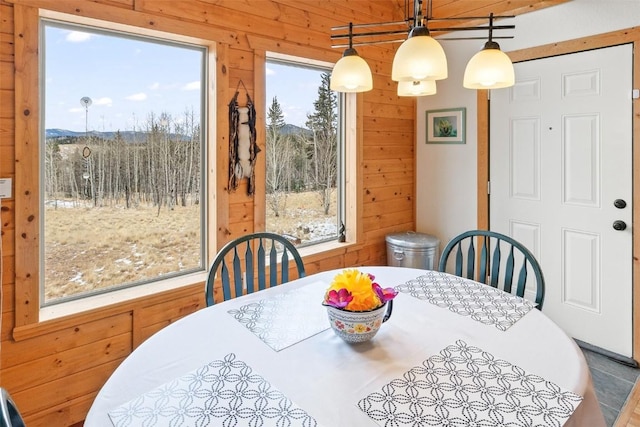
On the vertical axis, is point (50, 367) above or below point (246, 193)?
below

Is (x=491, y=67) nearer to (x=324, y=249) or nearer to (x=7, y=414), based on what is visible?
(x=7, y=414)

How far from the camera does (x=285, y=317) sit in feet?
4.66

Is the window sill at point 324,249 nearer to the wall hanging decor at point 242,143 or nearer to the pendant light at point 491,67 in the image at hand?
the wall hanging decor at point 242,143

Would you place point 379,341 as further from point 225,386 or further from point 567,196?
point 567,196

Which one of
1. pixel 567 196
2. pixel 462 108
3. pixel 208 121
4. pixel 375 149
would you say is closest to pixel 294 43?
pixel 208 121

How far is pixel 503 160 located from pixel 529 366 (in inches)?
88.3

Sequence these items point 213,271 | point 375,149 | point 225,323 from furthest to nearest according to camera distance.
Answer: point 375,149, point 213,271, point 225,323

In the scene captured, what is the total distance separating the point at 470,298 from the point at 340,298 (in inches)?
28.1

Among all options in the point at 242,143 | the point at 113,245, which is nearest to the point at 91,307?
the point at 113,245

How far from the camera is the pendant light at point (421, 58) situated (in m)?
1.17

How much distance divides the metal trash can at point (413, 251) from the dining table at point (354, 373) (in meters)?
1.58

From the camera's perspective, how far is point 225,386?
995 mm

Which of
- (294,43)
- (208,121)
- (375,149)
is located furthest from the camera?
(375,149)

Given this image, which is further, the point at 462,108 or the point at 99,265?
the point at 462,108
